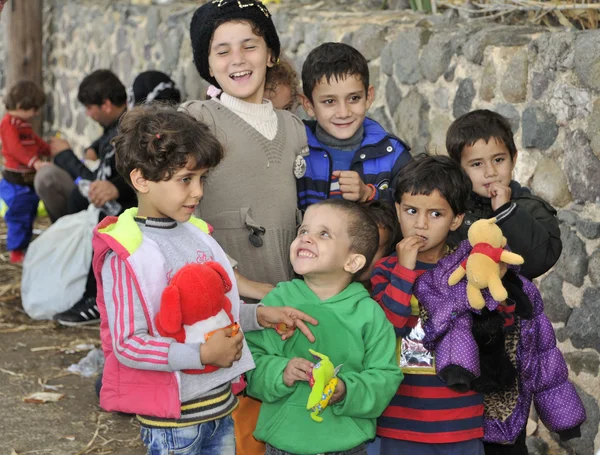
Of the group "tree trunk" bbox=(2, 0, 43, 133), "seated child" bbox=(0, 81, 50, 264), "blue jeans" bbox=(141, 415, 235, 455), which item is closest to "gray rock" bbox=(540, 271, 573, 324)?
"blue jeans" bbox=(141, 415, 235, 455)

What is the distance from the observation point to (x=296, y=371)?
288cm

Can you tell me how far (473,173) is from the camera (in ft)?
11.1

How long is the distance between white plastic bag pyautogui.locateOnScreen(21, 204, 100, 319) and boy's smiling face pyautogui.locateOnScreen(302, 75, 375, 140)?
279 cm

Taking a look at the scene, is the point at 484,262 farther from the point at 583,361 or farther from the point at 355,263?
the point at 583,361

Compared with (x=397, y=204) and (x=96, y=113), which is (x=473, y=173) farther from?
(x=96, y=113)

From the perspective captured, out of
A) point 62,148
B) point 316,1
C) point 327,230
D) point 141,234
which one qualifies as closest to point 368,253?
point 327,230

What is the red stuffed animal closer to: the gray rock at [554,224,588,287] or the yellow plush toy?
the yellow plush toy

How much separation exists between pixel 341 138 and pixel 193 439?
4.22ft

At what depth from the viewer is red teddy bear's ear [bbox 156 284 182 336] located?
2.66 m

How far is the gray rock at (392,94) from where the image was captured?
5.40 metres

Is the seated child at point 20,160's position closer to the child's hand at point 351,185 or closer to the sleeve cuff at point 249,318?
the child's hand at point 351,185

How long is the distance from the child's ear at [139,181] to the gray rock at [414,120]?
97.3 inches

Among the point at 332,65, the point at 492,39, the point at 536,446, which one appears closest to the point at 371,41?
the point at 492,39

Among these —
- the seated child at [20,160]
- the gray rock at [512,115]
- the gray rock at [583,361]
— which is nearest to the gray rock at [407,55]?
the gray rock at [512,115]
